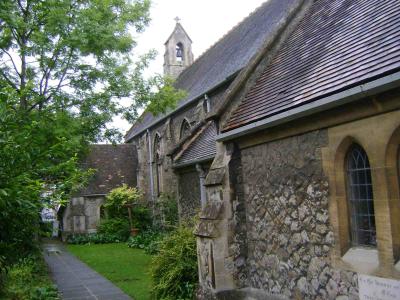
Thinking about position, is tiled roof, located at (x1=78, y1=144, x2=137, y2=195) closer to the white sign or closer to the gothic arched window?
the gothic arched window

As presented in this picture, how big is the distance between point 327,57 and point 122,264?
35.9ft

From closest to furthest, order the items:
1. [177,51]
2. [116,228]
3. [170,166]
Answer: [170,166] < [116,228] < [177,51]

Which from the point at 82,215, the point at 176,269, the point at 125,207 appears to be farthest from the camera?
the point at 82,215

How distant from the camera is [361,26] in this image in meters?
6.74

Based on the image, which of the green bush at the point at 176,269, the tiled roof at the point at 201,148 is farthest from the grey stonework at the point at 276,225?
the tiled roof at the point at 201,148

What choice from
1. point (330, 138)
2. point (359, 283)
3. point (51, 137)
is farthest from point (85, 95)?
point (359, 283)

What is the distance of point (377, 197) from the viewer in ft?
17.0

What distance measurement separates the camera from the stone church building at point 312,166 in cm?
517

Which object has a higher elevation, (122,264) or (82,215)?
(82,215)

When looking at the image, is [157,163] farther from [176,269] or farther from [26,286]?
[176,269]

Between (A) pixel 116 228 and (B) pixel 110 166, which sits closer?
(A) pixel 116 228

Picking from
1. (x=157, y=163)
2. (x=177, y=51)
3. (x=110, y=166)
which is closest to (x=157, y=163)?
(x=157, y=163)

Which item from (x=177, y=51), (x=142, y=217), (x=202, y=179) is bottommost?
(x=142, y=217)

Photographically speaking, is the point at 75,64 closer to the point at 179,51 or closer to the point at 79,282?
the point at 79,282
